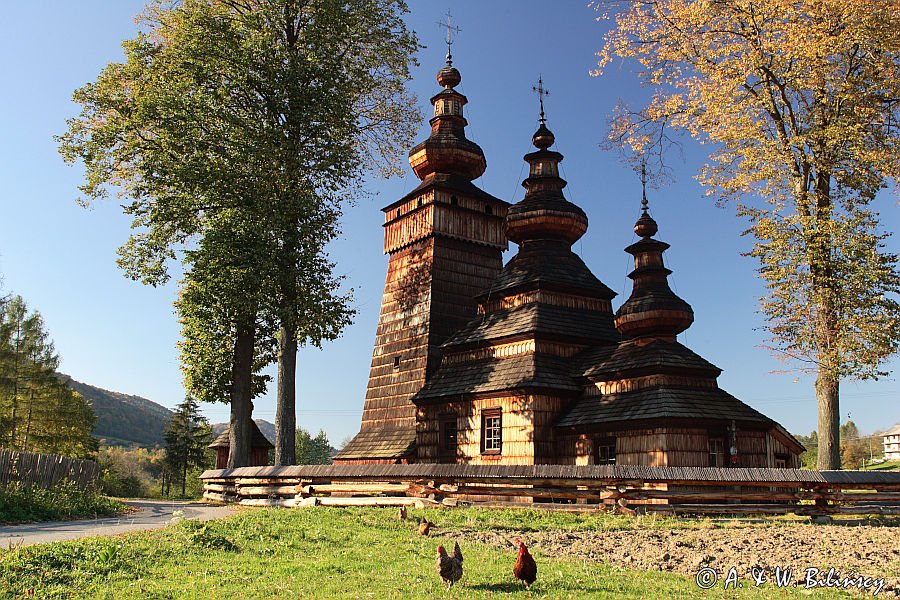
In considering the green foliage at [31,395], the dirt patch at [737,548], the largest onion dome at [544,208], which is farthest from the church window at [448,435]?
the green foliage at [31,395]

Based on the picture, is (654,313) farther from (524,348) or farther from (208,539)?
(208,539)

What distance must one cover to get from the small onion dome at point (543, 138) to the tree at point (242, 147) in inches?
380

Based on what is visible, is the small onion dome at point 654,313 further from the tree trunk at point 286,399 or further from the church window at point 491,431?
the tree trunk at point 286,399

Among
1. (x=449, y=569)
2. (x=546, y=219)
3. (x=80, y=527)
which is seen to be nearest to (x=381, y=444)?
(x=546, y=219)

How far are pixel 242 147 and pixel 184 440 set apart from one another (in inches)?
1597

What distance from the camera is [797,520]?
1529cm

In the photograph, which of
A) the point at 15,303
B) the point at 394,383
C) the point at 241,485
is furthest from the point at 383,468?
the point at 15,303

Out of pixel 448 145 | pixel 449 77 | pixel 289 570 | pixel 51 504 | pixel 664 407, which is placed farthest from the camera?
pixel 449 77

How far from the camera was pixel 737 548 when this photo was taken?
1051 cm

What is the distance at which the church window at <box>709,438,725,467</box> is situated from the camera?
20.9 metres

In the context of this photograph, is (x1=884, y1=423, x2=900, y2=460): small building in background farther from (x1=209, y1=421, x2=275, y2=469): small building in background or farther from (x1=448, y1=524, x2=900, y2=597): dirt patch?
(x1=448, y1=524, x2=900, y2=597): dirt patch

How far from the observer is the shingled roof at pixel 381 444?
26750 millimetres

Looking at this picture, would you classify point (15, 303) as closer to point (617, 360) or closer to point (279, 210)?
point (279, 210)

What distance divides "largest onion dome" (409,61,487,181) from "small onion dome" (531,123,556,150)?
2.86 meters
